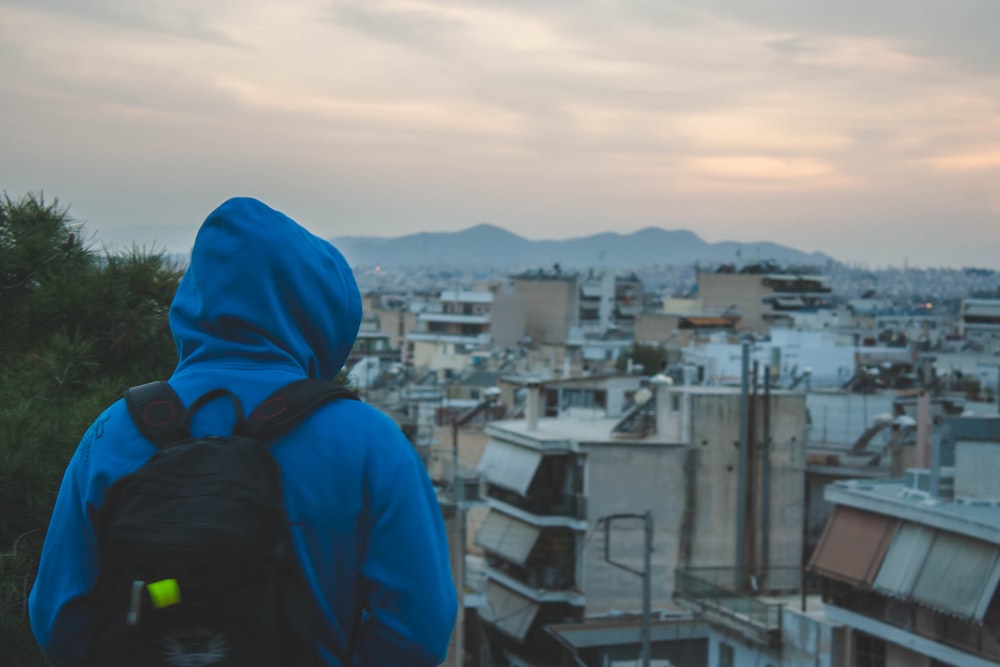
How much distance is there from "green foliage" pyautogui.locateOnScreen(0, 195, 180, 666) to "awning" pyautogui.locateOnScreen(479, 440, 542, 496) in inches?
697

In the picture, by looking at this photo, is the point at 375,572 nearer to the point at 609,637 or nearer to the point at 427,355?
the point at 609,637

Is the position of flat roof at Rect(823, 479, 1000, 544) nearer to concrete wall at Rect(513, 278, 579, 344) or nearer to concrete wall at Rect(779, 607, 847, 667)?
concrete wall at Rect(779, 607, 847, 667)

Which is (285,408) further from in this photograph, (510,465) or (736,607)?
(510,465)

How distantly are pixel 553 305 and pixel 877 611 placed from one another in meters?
68.1

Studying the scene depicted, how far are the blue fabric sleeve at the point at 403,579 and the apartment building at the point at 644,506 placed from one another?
2088cm

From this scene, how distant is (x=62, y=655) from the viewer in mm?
2316

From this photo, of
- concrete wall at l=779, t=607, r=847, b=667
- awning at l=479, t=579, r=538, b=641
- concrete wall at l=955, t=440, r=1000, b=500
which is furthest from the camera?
awning at l=479, t=579, r=538, b=641

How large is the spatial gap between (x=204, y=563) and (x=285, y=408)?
1.04 feet

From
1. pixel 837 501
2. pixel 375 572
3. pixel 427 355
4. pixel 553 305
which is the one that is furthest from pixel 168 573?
pixel 553 305

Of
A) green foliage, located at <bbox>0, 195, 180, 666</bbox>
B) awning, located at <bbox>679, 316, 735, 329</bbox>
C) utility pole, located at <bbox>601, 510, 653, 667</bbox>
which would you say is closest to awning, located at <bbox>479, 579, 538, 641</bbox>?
utility pole, located at <bbox>601, 510, 653, 667</bbox>

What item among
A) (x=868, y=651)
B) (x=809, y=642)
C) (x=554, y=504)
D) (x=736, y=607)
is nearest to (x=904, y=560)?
(x=868, y=651)

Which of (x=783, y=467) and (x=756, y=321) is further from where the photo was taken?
(x=756, y=321)

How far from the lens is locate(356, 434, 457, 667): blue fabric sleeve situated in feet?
7.32

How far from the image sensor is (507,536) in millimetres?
23797
